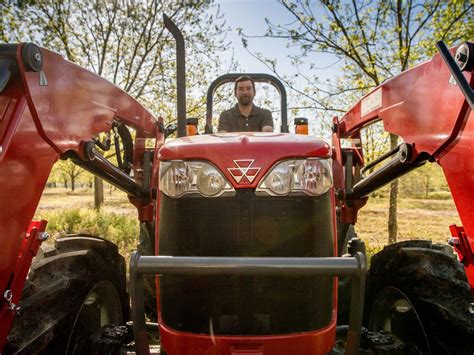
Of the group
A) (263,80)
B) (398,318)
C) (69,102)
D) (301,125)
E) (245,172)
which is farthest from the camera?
(263,80)

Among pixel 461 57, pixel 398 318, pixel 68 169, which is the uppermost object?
pixel 68 169

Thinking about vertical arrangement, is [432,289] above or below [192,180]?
below

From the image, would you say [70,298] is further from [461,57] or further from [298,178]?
[461,57]

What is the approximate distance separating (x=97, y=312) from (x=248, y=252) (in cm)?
122

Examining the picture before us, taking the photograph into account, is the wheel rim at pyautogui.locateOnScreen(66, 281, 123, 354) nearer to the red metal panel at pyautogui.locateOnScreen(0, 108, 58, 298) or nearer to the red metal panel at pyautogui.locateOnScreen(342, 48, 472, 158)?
the red metal panel at pyautogui.locateOnScreen(0, 108, 58, 298)

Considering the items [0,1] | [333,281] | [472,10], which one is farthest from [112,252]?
[0,1]

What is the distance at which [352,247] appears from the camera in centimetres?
248

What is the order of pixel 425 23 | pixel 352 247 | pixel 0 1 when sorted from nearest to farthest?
pixel 352 247
pixel 425 23
pixel 0 1

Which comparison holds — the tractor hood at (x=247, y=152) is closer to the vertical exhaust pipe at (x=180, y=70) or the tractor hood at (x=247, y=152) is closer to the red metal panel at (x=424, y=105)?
the red metal panel at (x=424, y=105)

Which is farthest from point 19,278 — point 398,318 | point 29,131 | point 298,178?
point 398,318

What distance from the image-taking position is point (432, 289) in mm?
2311

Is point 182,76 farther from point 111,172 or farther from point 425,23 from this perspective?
point 425,23

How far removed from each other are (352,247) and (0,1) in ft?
37.3

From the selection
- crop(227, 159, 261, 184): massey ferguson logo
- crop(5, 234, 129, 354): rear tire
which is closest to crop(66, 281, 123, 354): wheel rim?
crop(5, 234, 129, 354): rear tire
